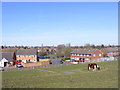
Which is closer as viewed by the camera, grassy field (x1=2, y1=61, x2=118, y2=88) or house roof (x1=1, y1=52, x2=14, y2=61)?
grassy field (x1=2, y1=61, x2=118, y2=88)

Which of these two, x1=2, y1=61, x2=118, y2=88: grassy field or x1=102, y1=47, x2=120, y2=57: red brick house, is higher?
x1=102, y1=47, x2=120, y2=57: red brick house

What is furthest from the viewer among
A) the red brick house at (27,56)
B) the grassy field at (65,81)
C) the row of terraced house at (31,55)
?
the red brick house at (27,56)

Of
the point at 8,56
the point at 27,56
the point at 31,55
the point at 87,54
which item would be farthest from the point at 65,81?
the point at 87,54

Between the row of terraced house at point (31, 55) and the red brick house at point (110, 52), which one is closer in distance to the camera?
the row of terraced house at point (31, 55)

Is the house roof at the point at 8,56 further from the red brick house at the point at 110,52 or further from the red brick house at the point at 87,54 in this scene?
the red brick house at the point at 110,52

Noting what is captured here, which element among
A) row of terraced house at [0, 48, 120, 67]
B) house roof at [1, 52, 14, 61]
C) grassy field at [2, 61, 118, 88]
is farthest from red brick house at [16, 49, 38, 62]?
grassy field at [2, 61, 118, 88]

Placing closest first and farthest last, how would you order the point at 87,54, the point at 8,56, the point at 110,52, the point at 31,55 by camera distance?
the point at 8,56, the point at 31,55, the point at 87,54, the point at 110,52

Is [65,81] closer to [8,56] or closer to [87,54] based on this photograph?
[8,56]

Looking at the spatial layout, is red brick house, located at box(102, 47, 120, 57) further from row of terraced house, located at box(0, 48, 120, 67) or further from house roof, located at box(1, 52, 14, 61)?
house roof, located at box(1, 52, 14, 61)

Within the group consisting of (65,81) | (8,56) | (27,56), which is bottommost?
(65,81)

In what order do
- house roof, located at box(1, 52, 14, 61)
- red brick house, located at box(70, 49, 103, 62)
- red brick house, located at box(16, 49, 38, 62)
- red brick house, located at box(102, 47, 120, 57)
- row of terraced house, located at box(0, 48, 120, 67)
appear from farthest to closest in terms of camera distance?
red brick house, located at box(102, 47, 120, 57)
red brick house, located at box(70, 49, 103, 62)
red brick house, located at box(16, 49, 38, 62)
row of terraced house, located at box(0, 48, 120, 67)
house roof, located at box(1, 52, 14, 61)

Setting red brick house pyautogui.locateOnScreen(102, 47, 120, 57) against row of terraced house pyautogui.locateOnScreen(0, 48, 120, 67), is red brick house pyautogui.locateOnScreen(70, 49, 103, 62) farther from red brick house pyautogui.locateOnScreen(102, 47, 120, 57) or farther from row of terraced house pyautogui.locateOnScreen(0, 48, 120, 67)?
red brick house pyautogui.locateOnScreen(102, 47, 120, 57)

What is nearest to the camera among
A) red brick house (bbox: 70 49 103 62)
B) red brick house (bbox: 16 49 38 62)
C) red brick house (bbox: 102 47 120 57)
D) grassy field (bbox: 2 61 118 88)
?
grassy field (bbox: 2 61 118 88)

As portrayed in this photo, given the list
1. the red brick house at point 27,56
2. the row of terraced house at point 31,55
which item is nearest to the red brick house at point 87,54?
the row of terraced house at point 31,55
